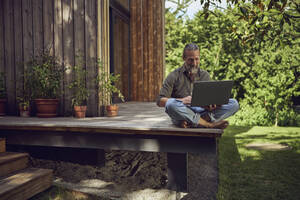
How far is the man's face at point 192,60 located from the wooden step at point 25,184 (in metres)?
1.89

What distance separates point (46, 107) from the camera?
4.11 meters

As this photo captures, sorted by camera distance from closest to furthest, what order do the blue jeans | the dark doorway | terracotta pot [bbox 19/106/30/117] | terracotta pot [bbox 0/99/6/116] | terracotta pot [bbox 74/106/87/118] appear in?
the blue jeans
terracotta pot [bbox 74/106/87/118]
terracotta pot [bbox 19/106/30/117]
terracotta pot [bbox 0/99/6/116]
the dark doorway

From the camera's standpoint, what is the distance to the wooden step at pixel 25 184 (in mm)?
2363

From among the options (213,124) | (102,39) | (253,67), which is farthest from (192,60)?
(253,67)

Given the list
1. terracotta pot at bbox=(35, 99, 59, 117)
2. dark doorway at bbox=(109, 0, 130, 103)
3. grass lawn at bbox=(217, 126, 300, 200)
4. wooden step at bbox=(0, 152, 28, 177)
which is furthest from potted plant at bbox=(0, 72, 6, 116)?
grass lawn at bbox=(217, 126, 300, 200)

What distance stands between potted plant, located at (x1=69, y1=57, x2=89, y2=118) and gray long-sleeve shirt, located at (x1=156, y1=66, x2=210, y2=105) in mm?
1594

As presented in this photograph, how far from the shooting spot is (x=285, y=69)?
8.44m

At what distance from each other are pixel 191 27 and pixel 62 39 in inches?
276

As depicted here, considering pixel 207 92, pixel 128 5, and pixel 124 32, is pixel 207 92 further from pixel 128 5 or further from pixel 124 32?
pixel 128 5

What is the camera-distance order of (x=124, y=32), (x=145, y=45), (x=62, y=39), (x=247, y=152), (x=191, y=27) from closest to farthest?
(x=62, y=39)
(x=247, y=152)
(x=124, y=32)
(x=145, y=45)
(x=191, y=27)

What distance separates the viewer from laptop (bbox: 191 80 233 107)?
2436mm

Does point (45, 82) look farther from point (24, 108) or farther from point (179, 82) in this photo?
point (179, 82)

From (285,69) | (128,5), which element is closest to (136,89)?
(128,5)

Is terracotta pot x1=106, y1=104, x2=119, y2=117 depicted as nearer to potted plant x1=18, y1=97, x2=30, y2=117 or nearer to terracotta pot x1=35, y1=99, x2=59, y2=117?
terracotta pot x1=35, y1=99, x2=59, y2=117
